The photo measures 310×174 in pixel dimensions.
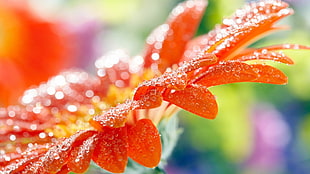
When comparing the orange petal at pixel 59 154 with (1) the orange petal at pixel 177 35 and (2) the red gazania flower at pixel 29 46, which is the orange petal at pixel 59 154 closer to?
(1) the orange petal at pixel 177 35

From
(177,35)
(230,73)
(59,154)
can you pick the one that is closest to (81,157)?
(59,154)

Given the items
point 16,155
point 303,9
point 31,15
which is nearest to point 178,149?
point 303,9

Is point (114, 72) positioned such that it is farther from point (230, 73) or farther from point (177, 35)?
point (230, 73)

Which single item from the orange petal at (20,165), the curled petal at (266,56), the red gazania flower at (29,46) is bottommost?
the orange petal at (20,165)

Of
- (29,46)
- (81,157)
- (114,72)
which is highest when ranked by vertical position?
(29,46)

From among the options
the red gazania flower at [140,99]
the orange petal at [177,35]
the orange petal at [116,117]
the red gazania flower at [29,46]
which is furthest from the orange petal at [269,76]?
the red gazania flower at [29,46]

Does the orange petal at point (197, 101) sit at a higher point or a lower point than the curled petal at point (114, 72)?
lower

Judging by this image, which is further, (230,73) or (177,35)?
(177,35)
